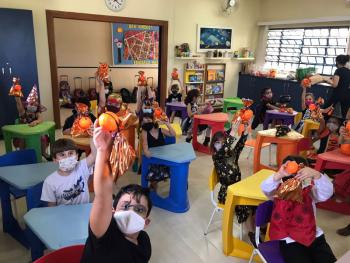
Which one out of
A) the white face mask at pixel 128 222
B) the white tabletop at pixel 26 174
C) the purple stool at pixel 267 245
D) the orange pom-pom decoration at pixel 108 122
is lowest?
the purple stool at pixel 267 245

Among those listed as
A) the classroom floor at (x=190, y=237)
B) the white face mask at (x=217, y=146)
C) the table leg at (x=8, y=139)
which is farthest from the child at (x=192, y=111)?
the table leg at (x=8, y=139)

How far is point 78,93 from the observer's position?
324 inches

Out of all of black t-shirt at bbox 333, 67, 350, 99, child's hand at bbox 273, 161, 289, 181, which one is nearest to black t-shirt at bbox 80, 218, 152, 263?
child's hand at bbox 273, 161, 289, 181

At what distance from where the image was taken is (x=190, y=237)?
260 centimetres

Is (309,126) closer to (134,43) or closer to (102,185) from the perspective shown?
(102,185)

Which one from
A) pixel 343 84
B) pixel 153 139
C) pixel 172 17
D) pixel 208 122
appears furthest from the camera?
pixel 172 17

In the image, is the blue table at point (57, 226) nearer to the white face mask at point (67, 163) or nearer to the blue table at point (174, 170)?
the white face mask at point (67, 163)

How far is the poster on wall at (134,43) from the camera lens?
8.45m

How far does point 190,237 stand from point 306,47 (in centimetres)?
599

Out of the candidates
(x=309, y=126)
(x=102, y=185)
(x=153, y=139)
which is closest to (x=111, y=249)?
(x=102, y=185)

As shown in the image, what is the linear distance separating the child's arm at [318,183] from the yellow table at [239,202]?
345 millimetres

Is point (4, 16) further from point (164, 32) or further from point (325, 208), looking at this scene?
point (325, 208)

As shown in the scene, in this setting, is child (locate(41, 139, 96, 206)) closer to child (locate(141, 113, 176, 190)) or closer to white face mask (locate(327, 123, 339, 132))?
child (locate(141, 113, 176, 190))

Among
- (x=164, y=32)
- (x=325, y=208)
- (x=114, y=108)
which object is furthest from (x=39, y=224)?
(x=164, y=32)
